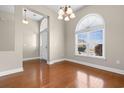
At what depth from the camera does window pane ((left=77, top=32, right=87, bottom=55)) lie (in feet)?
15.4

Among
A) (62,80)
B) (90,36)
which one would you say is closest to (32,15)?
(90,36)

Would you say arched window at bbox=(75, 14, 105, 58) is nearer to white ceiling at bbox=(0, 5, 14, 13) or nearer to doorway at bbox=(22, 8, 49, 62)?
doorway at bbox=(22, 8, 49, 62)

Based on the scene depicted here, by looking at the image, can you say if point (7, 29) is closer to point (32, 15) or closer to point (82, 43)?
point (32, 15)

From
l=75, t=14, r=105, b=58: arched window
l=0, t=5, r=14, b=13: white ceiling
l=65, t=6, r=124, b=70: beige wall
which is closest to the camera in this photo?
l=0, t=5, r=14, b=13: white ceiling

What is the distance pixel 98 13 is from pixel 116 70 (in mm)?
2482

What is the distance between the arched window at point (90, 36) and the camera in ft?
12.8

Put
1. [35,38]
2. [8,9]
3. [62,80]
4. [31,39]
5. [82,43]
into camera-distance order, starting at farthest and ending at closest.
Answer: [35,38]
[31,39]
[82,43]
[8,9]
[62,80]

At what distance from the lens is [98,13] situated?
3.85m

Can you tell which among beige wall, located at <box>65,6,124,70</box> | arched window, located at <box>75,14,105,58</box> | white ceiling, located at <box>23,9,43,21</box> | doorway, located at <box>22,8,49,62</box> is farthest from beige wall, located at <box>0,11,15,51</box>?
beige wall, located at <box>65,6,124,70</box>

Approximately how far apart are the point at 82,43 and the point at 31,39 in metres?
3.53

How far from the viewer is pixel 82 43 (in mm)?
4855

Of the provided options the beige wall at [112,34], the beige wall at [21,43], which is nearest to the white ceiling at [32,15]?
the beige wall at [21,43]
